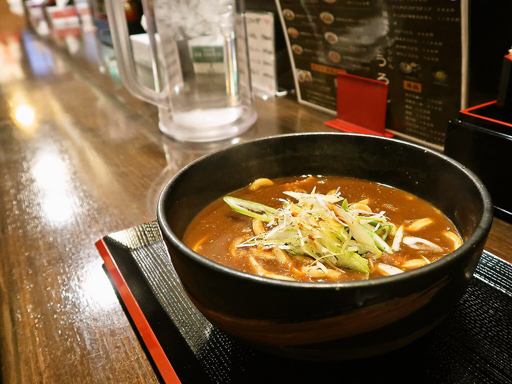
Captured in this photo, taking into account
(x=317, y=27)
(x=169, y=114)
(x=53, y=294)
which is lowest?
(x=53, y=294)

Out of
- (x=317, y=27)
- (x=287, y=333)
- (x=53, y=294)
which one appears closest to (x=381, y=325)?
Result: (x=287, y=333)

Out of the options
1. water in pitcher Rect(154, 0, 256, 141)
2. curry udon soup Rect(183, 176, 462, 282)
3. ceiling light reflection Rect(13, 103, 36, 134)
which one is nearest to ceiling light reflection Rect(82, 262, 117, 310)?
curry udon soup Rect(183, 176, 462, 282)

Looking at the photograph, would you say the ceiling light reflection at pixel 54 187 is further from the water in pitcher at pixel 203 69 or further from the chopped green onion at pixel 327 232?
the chopped green onion at pixel 327 232

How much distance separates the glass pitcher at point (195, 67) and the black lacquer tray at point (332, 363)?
3.23ft

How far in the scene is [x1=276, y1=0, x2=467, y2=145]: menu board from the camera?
1.23m

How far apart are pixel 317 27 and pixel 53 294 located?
1251 millimetres

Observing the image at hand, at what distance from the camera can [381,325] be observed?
0.52m

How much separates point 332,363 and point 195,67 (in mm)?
1558

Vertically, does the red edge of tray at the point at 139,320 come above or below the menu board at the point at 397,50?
below

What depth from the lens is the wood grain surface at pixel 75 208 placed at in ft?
2.49

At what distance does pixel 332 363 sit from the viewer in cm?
61

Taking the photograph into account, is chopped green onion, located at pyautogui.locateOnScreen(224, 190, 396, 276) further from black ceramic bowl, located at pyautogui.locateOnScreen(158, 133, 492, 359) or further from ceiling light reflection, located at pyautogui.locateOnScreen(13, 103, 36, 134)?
ceiling light reflection, located at pyautogui.locateOnScreen(13, 103, 36, 134)

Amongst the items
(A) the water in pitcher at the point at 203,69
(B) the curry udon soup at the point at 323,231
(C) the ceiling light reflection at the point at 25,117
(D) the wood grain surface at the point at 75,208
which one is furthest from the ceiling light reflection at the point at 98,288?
(C) the ceiling light reflection at the point at 25,117

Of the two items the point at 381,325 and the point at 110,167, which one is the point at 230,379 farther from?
the point at 110,167
